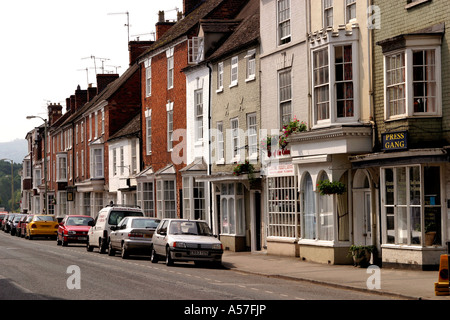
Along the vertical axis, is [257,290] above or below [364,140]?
below

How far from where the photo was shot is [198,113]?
132 ft

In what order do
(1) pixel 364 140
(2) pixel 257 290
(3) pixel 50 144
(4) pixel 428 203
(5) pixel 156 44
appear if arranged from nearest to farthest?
(2) pixel 257 290
(4) pixel 428 203
(1) pixel 364 140
(5) pixel 156 44
(3) pixel 50 144

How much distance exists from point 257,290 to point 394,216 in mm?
6685

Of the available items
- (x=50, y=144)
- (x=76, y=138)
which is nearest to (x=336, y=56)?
(x=76, y=138)

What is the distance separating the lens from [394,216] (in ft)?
78.2

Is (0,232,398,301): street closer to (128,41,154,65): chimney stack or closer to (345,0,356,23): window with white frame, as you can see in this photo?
(345,0,356,23): window with white frame

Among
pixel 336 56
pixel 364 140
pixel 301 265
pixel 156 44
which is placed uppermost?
pixel 156 44

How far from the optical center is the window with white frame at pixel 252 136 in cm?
3348

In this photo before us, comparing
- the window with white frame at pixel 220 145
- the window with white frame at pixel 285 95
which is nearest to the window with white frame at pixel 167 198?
the window with white frame at pixel 220 145

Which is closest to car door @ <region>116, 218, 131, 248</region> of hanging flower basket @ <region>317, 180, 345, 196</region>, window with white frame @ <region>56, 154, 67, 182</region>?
hanging flower basket @ <region>317, 180, 345, 196</region>

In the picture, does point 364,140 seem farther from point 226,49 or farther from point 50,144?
point 50,144

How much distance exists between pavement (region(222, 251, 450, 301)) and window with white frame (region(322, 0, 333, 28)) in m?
7.83

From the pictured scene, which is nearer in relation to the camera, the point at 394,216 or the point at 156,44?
the point at 394,216
